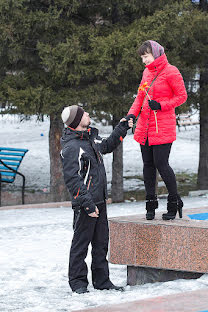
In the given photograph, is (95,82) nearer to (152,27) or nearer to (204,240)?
(152,27)

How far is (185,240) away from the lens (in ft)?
17.8

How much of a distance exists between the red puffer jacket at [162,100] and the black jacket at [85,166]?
0.87 feet

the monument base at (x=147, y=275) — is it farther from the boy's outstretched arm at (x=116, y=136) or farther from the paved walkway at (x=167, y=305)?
the paved walkway at (x=167, y=305)

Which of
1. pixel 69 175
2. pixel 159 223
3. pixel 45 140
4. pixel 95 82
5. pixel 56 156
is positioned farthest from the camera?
pixel 45 140

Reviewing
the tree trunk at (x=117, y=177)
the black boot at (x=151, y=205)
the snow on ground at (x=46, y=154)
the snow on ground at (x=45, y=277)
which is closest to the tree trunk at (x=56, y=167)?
the tree trunk at (x=117, y=177)

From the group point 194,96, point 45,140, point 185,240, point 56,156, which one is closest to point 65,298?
point 185,240

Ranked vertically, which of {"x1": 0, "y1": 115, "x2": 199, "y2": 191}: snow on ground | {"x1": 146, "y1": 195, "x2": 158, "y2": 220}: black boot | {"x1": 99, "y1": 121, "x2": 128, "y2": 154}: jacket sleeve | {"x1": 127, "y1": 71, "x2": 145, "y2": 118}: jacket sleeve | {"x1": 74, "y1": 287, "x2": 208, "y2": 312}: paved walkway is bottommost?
{"x1": 0, "y1": 115, "x2": 199, "y2": 191}: snow on ground

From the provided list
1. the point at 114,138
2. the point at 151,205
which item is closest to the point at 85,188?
the point at 114,138

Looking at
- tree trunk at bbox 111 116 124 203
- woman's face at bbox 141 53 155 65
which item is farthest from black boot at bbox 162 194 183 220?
tree trunk at bbox 111 116 124 203

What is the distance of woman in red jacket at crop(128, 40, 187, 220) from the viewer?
17.8 feet

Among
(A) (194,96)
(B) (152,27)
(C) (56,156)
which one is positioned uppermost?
(B) (152,27)

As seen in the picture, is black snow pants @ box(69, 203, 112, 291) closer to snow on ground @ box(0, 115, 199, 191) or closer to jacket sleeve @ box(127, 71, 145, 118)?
jacket sleeve @ box(127, 71, 145, 118)

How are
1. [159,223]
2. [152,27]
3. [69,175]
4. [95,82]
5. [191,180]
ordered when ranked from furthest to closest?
[191,180] < [95,82] < [152,27] < [159,223] < [69,175]

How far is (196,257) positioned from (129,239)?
0.68 meters
